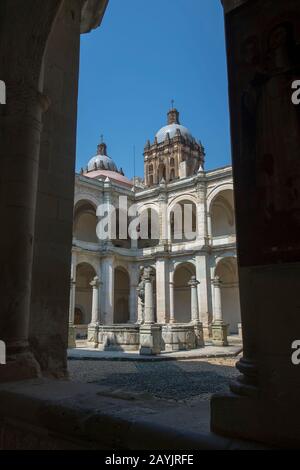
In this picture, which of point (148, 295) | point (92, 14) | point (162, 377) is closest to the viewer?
point (92, 14)

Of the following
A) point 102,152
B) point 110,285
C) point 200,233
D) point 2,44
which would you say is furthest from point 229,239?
point 102,152

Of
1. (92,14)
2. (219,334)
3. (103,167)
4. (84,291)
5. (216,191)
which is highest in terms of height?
(103,167)

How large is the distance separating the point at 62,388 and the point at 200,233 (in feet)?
81.4

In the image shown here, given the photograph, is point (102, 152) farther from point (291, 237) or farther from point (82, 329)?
point (291, 237)

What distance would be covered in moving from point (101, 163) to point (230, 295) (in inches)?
969

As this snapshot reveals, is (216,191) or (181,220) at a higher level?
(216,191)

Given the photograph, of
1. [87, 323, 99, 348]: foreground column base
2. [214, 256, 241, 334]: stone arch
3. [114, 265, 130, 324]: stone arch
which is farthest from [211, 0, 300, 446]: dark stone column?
[114, 265, 130, 324]: stone arch

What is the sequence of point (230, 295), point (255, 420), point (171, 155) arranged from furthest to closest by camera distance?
point (171, 155) → point (230, 295) → point (255, 420)

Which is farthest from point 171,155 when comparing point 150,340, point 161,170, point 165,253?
point 150,340

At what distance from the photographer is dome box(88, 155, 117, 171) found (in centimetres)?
4553

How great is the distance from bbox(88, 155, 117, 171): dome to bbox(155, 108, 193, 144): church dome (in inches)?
259

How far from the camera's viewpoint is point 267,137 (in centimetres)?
194

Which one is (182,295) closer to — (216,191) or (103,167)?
(216,191)
